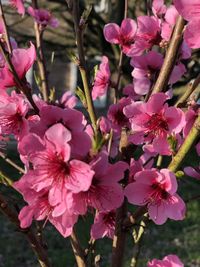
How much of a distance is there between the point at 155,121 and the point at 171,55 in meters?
0.17

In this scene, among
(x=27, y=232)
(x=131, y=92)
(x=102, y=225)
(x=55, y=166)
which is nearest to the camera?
Result: (x=55, y=166)

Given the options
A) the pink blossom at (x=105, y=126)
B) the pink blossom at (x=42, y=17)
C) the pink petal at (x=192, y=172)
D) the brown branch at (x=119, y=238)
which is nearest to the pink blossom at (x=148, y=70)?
the pink blossom at (x=105, y=126)

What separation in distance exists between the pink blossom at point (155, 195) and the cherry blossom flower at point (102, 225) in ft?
0.80

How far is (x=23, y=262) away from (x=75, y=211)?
4000mm

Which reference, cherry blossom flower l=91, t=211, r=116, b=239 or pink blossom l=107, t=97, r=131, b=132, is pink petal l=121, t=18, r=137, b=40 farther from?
cherry blossom flower l=91, t=211, r=116, b=239

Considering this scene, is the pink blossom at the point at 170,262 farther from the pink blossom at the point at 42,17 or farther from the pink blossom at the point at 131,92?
the pink blossom at the point at 42,17

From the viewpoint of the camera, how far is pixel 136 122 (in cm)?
127

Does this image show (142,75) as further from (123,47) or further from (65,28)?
(65,28)

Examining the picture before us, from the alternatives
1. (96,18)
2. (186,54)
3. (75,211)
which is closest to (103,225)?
(75,211)

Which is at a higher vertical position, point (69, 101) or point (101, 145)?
point (101, 145)

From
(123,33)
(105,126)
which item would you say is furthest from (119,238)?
(123,33)

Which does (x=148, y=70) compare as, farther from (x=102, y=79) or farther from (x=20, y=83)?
(x=20, y=83)

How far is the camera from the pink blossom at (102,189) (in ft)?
3.37

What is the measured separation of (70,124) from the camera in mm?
1052
